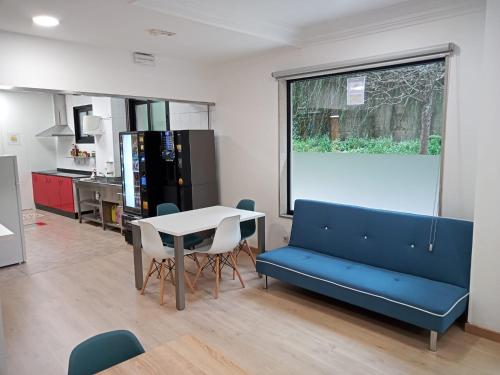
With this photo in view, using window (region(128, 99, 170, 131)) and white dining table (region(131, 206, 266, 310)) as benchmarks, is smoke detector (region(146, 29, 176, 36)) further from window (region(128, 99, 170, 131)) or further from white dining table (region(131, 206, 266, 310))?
window (region(128, 99, 170, 131))

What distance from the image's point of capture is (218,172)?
17.8 ft

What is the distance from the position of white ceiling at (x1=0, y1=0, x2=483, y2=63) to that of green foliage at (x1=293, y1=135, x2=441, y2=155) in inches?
42.3

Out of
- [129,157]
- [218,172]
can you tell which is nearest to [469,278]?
[218,172]

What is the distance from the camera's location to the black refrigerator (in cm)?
498

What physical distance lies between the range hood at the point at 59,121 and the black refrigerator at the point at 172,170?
3.34 meters

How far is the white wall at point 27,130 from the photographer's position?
25.5 feet

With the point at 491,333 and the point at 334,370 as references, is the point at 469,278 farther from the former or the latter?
the point at 334,370

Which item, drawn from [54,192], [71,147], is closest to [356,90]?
[54,192]

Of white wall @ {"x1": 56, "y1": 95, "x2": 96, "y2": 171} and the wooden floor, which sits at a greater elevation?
white wall @ {"x1": 56, "y1": 95, "x2": 96, "y2": 171}

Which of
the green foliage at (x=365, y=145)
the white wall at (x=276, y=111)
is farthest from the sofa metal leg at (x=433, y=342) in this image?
the green foliage at (x=365, y=145)

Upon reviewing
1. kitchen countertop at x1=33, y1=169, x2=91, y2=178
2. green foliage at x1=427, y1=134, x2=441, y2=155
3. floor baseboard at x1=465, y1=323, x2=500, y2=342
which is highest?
green foliage at x1=427, y1=134, x2=441, y2=155

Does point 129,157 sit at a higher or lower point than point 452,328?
higher

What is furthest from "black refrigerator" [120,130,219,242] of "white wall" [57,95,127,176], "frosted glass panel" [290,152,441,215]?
"white wall" [57,95,127,176]

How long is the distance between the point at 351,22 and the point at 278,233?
8.18 ft
